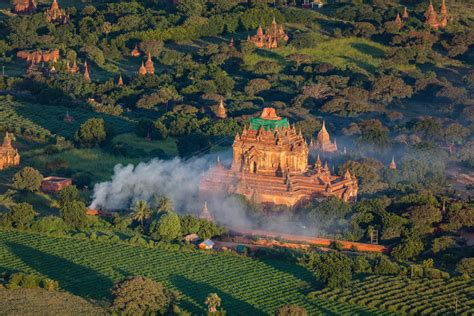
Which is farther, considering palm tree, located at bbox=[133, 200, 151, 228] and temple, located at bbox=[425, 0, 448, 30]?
temple, located at bbox=[425, 0, 448, 30]

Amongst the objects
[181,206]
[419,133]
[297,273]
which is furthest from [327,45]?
[297,273]

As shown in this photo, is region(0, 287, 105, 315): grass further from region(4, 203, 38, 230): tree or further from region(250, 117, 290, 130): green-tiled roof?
region(250, 117, 290, 130): green-tiled roof

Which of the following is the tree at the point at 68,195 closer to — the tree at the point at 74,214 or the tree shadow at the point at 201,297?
the tree at the point at 74,214

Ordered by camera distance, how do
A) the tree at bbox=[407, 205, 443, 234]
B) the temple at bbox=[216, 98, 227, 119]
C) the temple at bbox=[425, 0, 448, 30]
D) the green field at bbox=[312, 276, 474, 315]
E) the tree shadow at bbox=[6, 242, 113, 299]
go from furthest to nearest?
the temple at bbox=[425, 0, 448, 30] < the temple at bbox=[216, 98, 227, 119] < the tree at bbox=[407, 205, 443, 234] < the tree shadow at bbox=[6, 242, 113, 299] < the green field at bbox=[312, 276, 474, 315]

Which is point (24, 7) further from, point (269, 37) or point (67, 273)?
point (67, 273)

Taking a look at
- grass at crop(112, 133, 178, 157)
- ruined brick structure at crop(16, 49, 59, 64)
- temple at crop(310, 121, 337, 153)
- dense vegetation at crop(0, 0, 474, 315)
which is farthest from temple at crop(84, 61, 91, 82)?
temple at crop(310, 121, 337, 153)

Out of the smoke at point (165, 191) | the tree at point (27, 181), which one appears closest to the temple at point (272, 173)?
the smoke at point (165, 191)

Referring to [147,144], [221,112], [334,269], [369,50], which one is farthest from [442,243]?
[369,50]
